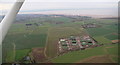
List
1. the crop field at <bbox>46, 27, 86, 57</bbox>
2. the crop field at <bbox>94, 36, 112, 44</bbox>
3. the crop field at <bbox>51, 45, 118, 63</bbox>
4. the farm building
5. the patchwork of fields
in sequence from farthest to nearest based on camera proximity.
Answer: the crop field at <bbox>94, 36, 112, 44</bbox>
the farm building
the crop field at <bbox>46, 27, 86, 57</bbox>
the patchwork of fields
the crop field at <bbox>51, 45, 118, 63</bbox>

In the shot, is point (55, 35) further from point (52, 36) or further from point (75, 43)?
point (75, 43)

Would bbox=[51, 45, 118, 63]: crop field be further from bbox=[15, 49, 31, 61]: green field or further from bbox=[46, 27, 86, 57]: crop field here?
bbox=[15, 49, 31, 61]: green field

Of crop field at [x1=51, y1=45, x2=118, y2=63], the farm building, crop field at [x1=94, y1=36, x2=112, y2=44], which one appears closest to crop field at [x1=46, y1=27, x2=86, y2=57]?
the farm building

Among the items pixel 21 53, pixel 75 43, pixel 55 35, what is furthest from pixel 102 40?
pixel 21 53

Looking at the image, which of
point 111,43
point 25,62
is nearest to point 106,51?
point 111,43

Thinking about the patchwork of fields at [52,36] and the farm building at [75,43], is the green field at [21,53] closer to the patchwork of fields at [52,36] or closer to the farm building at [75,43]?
the patchwork of fields at [52,36]

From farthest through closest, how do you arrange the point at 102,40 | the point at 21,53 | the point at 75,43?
the point at 102,40 → the point at 75,43 → the point at 21,53

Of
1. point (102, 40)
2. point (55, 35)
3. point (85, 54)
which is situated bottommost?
point (102, 40)

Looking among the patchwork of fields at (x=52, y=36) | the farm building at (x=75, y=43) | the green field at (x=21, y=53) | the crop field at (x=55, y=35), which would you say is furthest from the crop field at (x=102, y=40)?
the green field at (x=21, y=53)

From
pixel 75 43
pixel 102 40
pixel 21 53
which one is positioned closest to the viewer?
pixel 21 53

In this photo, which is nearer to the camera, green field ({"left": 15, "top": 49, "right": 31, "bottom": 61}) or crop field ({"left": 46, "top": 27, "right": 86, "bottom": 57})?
green field ({"left": 15, "top": 49, "right": 31, "bottom": 61})

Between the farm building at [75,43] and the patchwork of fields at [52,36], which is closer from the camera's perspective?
the patchwork of fields at [52,36]
